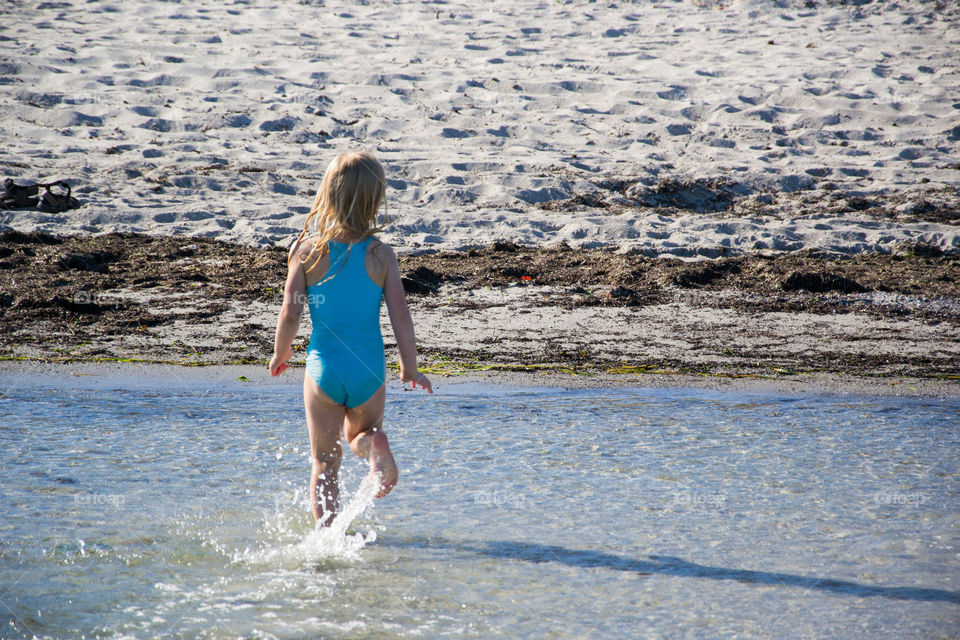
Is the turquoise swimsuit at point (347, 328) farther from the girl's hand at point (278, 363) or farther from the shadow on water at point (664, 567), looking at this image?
the shadow on water at point (664, 567)

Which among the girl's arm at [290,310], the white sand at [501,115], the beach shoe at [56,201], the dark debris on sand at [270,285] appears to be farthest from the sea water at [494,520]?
the beach shoe at [56,201]

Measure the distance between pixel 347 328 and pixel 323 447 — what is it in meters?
0.48

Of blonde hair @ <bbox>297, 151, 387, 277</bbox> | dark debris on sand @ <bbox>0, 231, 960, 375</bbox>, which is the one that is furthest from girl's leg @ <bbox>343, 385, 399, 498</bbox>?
dark debris on sand @ <bbox>0, 231, 960, 375</bbox>

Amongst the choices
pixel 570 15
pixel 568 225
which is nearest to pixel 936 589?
pixel 568 225

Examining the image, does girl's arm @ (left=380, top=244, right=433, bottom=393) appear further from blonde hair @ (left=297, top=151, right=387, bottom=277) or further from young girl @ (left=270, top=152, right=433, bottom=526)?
blonde hair @ (left=297, top=151, right=387, bottom=277)

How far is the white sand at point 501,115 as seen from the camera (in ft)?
29.5

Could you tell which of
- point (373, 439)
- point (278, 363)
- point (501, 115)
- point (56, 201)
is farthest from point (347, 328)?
point (501, 115)

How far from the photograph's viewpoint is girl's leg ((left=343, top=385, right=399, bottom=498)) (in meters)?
3.17

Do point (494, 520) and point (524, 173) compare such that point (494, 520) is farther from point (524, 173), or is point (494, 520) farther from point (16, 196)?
point (16, 196)

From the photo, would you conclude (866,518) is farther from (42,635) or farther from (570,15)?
(570,15)

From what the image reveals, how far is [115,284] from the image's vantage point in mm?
7375

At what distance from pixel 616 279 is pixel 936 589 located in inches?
186

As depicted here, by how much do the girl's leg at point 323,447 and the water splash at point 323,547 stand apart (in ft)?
0.21

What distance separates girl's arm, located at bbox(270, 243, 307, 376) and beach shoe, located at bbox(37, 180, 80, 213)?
6709 millimetres
